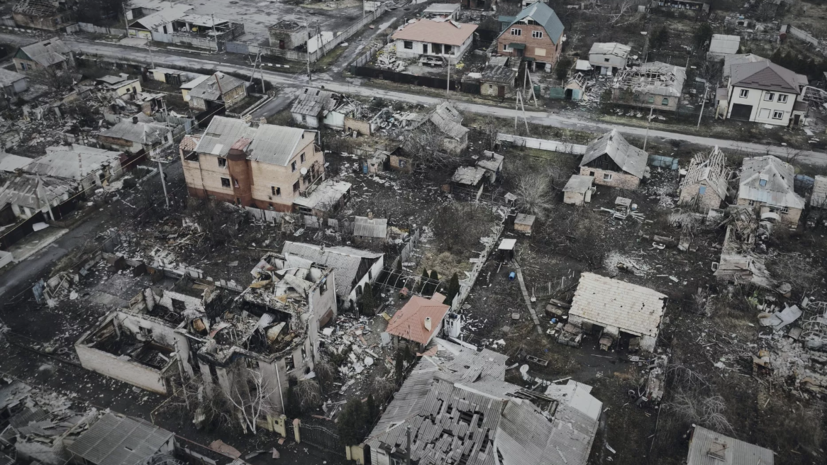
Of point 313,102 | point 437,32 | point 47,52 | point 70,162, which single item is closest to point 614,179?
point 313,102

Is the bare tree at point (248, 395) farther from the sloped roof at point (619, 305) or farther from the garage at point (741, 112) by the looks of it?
the garage at point (741, 112)

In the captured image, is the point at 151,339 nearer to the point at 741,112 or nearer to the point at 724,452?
the point at 724,452

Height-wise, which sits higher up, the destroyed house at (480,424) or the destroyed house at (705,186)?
the destroyed house at (705,186)

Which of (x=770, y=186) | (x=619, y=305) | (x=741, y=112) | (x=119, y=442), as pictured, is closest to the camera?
(x=119, y=442)

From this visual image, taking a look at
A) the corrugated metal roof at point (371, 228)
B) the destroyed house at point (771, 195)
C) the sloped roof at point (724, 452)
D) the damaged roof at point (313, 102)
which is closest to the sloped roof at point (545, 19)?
the damaged roof at point (313, 102)

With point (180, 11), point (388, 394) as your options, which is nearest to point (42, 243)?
point (388, 394)
